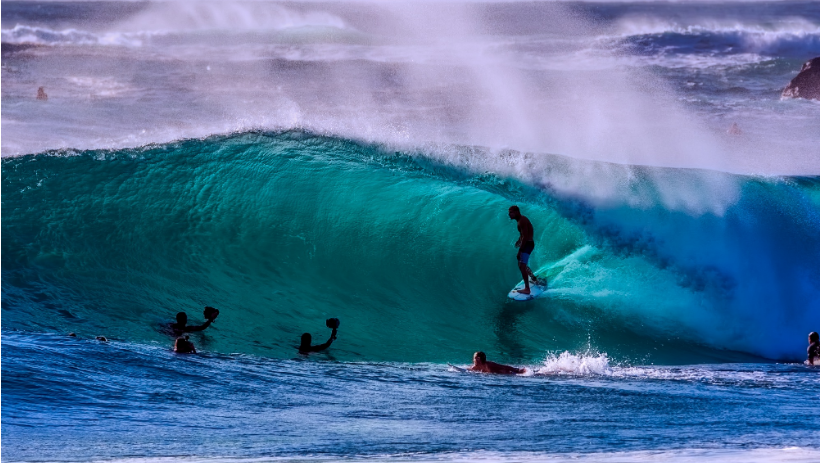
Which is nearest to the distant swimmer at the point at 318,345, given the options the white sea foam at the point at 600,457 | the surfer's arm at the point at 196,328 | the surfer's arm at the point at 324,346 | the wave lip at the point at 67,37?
the surfer's arm at the point at 324,346

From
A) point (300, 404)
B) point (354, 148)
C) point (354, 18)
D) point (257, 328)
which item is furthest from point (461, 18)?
point (300, 404)

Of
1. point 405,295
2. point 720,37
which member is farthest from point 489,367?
point 720,37

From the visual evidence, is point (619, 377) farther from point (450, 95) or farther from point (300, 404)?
point (450, 95)

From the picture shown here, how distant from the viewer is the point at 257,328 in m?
9.65

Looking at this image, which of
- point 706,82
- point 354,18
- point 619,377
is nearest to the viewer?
point 619,377

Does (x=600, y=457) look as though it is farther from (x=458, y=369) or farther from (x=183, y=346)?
(x=183, y=346)

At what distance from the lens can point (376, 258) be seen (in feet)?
36.2

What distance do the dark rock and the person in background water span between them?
22.5 meters

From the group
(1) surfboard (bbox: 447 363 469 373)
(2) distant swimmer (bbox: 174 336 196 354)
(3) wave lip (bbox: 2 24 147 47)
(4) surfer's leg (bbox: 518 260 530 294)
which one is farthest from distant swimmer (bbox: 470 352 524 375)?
(3) wave lip (bbox: 2 24 147 47)

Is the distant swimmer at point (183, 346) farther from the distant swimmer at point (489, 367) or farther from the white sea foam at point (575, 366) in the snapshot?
the white sea foam at point (575, 366)

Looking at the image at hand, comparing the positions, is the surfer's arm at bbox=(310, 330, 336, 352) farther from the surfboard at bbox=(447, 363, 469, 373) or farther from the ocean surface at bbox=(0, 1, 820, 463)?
the surfboard at bbox=(447, 363, 469, 373)

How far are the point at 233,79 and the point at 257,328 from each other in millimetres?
19731

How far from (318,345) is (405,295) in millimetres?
1647

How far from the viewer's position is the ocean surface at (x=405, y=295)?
600cm
